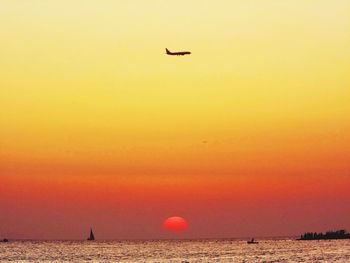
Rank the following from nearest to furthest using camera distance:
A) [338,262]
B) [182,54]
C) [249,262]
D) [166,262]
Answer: [182,54] < [338,262] < [249,262] < [166,262]

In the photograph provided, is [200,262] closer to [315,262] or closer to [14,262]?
[315,262]

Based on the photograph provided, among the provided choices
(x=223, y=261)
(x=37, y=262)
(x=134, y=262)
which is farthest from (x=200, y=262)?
(x=37, y=262)

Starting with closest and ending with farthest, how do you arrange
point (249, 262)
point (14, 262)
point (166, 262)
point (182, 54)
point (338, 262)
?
1. point (182, 54)
2. point (338, 262)
3. point (249, 262)
4. point (166, 262)
5. point (14, 262)

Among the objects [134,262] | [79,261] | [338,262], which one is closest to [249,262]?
[338,262]

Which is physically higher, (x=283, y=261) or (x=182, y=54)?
(x=182, y=54)

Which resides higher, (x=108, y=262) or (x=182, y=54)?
(x=182, y=54)

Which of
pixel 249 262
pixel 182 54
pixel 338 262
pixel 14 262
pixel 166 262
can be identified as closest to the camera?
pixel 182 54

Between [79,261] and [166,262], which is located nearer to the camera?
[166,262]

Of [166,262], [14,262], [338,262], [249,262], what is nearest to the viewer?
[338,262]

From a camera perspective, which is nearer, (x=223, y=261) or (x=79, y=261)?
(x=223, y=261)

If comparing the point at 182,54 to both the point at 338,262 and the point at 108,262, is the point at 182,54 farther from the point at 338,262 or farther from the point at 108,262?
the point at 108,262

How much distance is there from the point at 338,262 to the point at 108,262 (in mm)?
57758

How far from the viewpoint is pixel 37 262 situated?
185000 mm

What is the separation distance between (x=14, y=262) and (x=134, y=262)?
33.7 m
